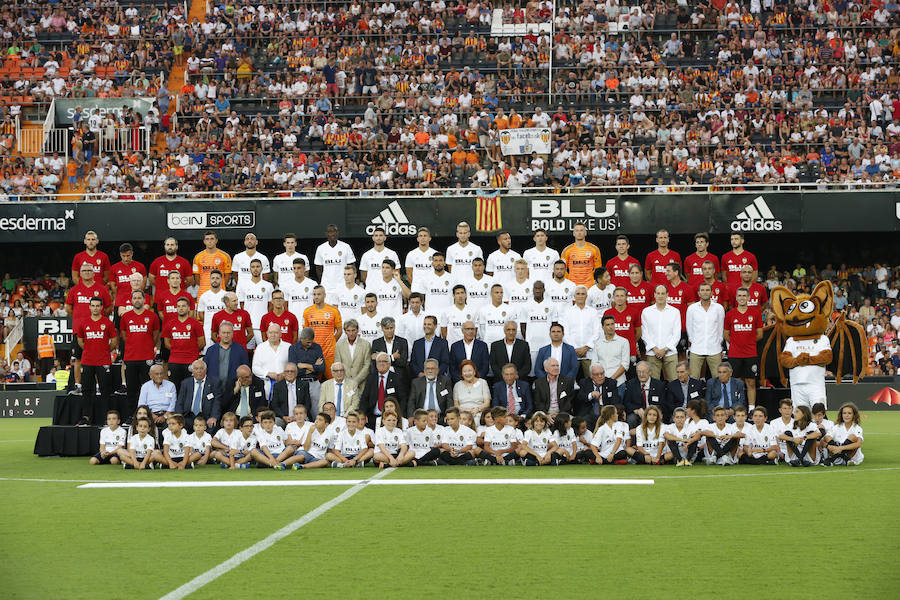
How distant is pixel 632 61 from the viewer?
97.1 ft

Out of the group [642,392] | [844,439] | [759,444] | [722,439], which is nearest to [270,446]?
[642,392]

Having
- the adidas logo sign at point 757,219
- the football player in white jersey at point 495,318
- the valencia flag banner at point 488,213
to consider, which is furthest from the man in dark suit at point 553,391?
the adidas logo sign at point 757,219

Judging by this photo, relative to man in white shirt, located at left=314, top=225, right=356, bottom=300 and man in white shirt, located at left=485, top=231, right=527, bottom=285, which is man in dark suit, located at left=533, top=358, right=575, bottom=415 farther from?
man in white shirt, located at left=314, top=225, right=356, bottom=300

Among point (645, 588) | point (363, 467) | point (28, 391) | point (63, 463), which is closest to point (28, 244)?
point (28, 391)

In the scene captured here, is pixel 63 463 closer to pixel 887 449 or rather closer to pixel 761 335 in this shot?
pixel 761 335

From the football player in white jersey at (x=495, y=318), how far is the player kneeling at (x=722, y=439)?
3.03 meters

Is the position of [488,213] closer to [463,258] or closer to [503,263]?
[463,258]

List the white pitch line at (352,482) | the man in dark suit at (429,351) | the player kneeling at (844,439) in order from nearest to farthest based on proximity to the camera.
Result: the white pitch line at (352,482)
the player kneeling at (844,439)
the man in dark suit at (429,351)

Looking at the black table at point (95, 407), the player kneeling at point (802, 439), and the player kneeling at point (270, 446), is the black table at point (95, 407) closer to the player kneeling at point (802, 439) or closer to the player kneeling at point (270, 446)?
the player kneeling at point (270, 446)

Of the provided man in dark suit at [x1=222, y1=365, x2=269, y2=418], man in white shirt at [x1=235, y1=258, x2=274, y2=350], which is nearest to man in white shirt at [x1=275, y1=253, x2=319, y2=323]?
man in white shirt at [x1=235, y1=258, x2=274, y2=350]

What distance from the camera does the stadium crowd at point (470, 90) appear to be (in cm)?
2669

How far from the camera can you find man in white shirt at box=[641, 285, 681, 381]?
1323cm

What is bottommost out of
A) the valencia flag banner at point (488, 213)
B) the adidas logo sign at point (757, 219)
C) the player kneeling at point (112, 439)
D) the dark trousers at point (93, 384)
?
the player kneeling at point (112, 439)

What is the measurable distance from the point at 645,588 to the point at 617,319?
7.75m
